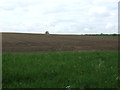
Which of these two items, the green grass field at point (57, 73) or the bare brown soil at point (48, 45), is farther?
the bare brown soil at point (48, 45)

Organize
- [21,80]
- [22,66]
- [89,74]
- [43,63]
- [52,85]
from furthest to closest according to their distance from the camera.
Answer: [43,63] < [22,66] < [89,74] < [21,80] < [52,85]

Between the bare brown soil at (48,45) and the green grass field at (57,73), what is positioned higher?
the bare brown soil at (48,45)

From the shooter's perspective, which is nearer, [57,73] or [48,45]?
[57,73]

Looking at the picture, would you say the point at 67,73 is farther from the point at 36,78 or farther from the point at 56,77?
the point at 36,78

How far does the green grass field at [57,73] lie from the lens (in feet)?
22.7

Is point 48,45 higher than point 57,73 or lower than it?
Answer: higher

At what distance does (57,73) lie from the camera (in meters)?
7.94

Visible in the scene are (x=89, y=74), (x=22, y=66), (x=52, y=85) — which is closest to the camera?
(x=52, y=85)

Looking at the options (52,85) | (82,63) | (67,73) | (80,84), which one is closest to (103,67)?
(82,63)

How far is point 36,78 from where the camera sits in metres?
7.45

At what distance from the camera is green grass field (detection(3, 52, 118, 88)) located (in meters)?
6.93

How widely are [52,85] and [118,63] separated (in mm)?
3665

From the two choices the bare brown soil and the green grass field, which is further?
the bare brown soil

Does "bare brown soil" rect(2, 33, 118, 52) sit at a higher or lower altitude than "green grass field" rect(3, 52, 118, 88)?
higher
